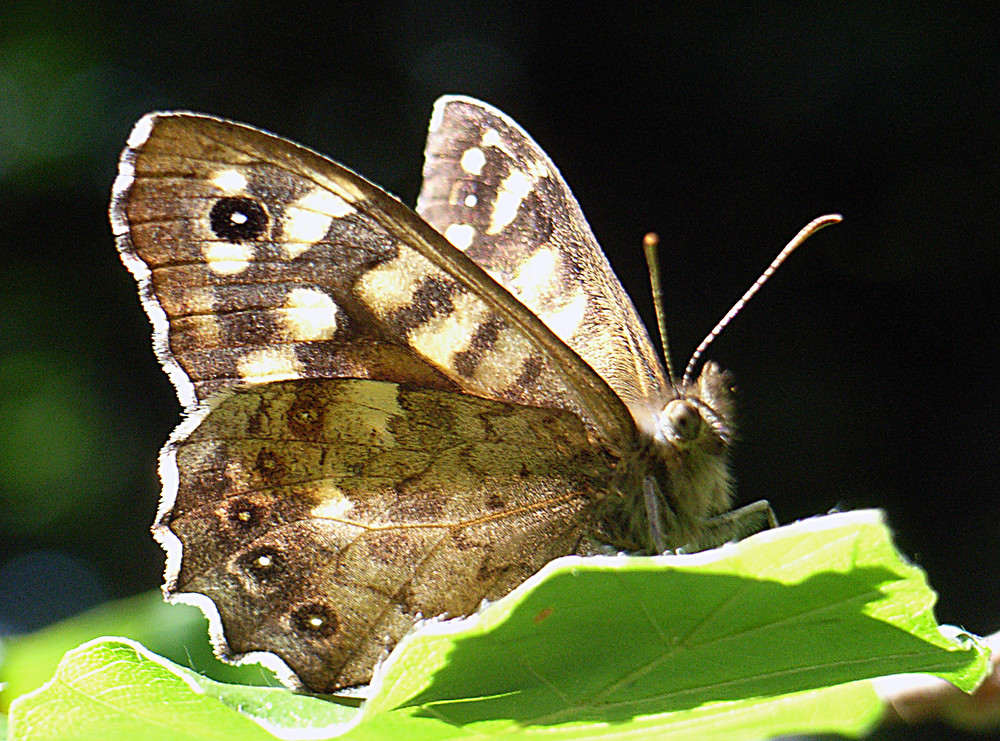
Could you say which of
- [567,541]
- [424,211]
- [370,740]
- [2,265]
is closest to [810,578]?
[370,740]

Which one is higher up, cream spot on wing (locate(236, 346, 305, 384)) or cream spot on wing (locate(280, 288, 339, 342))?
cream spot on wing (locate(280, 288, 339, 342))

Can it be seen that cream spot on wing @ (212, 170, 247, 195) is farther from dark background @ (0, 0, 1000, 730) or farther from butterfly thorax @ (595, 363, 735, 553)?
dark background @ (0, 0, 1000, 730)

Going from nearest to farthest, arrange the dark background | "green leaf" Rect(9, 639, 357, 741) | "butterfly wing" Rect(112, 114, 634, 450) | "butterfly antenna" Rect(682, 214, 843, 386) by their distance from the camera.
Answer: "green leaf" Rect(9, 639, 357, 741) → "butterfly wing" Rect(112, 114, 634, 450) → "butterfly antenna" Rect(682, 214, 843, 386) → the dark background

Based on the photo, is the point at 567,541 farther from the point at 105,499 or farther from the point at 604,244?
the point at 105,499

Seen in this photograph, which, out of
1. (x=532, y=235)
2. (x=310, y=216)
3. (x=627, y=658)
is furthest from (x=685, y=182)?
(x=627, y=658)

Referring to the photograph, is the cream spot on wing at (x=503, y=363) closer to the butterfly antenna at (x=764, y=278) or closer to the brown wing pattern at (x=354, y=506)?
the brown wing pattern at (x=354, y=506)

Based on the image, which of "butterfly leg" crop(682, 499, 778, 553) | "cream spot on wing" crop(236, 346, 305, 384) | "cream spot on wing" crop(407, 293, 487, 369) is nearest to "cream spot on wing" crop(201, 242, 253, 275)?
"cream spot on wing" crop(236, 346, 305, 384)

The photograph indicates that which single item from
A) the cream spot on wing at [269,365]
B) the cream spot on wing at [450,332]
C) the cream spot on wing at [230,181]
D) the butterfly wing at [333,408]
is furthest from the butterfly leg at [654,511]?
the cream spot on wing at [230,181]
